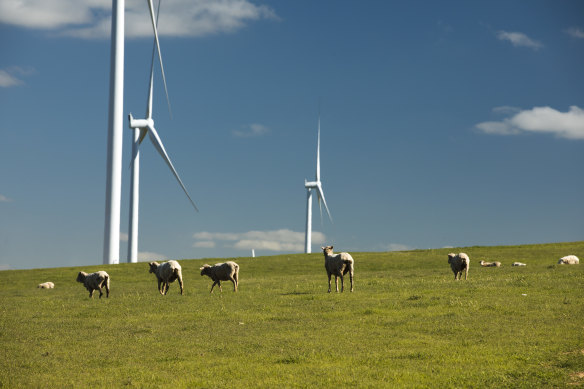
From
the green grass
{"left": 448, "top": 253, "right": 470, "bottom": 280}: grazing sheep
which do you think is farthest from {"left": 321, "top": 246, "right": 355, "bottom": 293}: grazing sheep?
{"left": 448, "top": 253, "right": 470, "bottom": 280}: grazing sheep

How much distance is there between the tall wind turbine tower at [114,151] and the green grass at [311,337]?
29.5m

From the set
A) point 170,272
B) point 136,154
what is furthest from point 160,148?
point 170,272

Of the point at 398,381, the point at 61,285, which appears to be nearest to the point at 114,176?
the point at 61,285

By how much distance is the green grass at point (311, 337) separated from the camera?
15.0m

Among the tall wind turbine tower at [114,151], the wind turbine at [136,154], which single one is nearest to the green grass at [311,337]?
the tall wind turbine tower at [114,151]

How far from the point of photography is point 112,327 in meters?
23.0

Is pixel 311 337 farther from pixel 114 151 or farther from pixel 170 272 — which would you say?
pixel 114 151

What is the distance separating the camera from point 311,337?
63.8ft

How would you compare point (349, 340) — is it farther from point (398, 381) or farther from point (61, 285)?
point (61, 285)

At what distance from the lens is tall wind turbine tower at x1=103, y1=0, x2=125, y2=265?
2479 inches

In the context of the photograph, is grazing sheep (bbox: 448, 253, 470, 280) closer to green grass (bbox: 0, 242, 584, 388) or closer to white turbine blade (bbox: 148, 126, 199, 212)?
green grass (bbox: 0, 242, 584, 388)

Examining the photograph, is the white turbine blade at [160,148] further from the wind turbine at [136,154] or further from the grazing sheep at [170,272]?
the grazing sheep at [170,272]

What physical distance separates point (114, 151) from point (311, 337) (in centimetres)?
4811

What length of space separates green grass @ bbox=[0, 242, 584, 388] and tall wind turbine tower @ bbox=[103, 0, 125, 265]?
29517 millimetres
